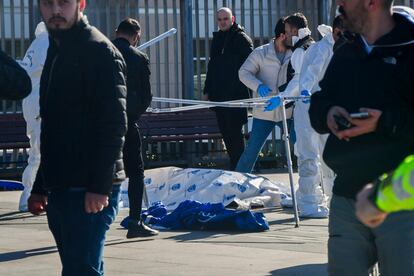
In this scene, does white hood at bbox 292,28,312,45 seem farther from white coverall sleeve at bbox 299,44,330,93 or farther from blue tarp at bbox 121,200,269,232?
blue tarp at bbox 121,200,269,232

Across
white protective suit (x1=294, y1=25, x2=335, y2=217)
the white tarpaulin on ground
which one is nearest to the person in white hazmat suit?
white protective suit (x1=294, y1=25, x2=335, y2=217)

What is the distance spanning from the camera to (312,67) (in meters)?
9.52

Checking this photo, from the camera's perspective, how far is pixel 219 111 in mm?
13383

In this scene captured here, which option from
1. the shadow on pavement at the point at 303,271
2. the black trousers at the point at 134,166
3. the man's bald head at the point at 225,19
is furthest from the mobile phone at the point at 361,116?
the man's bald head at the point at 225,19

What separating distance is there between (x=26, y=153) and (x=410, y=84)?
1218 cm

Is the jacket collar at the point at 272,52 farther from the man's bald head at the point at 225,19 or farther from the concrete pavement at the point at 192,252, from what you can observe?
the concrete pavement at the point at 192,252

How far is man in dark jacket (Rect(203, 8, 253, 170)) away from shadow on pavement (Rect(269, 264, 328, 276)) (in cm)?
576

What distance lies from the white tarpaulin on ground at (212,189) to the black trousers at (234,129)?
3.75ft

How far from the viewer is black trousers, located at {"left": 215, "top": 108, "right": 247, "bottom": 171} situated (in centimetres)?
1336

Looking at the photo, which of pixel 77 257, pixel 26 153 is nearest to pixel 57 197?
pixel 77 257

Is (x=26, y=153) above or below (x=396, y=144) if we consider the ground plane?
below

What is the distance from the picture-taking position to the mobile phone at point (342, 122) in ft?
13.9

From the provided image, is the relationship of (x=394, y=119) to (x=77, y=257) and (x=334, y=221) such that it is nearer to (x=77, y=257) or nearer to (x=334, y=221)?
(x=334, y=221)

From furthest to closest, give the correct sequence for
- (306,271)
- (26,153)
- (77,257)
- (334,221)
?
1. (26,153)
2. (306,271)
3. (77,257)
4. (334,221)
